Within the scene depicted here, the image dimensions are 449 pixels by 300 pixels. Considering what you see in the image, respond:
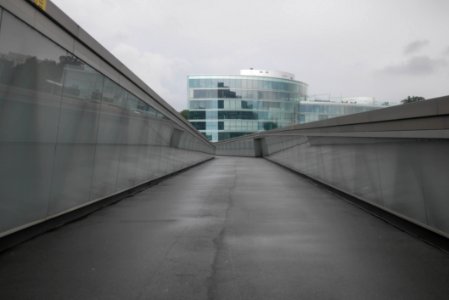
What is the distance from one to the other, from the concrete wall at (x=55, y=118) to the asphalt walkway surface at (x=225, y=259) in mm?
583

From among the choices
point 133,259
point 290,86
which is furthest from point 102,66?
point 290,86

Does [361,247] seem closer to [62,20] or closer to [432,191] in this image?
[432,191]

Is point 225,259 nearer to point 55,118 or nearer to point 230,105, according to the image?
point 55,118

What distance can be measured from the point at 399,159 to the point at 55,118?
216 inches

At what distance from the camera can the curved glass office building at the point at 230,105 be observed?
72188 mm

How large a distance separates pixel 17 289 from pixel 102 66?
4732 millimetres

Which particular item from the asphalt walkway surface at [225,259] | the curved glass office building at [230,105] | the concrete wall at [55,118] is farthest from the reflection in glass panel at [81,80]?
the curved glass office building at [230,105]

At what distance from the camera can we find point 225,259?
13.2 feet

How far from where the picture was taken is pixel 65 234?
Answer: 4.87 meters

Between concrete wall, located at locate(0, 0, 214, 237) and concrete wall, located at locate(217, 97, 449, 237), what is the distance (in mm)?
5242

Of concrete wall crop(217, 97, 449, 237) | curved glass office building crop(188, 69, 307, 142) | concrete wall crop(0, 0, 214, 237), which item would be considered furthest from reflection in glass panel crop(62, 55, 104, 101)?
curved glass office building crop(188, 69, 307, 142)

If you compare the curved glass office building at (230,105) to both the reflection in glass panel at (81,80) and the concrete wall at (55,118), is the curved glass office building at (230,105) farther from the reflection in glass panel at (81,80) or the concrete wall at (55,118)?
the reflection in glass panel at (81,80)

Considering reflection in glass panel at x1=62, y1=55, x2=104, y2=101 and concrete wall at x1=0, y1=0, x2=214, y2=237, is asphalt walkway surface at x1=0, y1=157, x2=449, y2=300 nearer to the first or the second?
concrete wall at x1=0, y1=0, x2=214, y2=237

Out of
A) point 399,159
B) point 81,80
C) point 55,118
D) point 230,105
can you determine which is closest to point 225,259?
point 55,118
